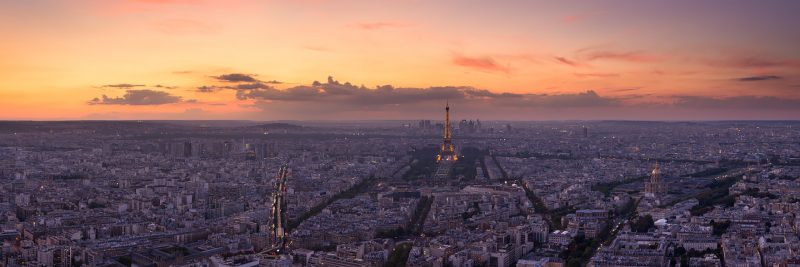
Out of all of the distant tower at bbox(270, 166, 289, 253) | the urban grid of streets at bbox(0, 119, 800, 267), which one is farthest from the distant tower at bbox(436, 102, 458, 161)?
the distant tower at bbox(270, 166, 289, 253)

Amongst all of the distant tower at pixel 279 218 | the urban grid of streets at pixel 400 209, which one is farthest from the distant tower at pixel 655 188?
the distant tower at pixel 279 218

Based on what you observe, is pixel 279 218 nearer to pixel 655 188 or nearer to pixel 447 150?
pixel 655 188

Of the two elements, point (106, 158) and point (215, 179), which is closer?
point (215, 179)

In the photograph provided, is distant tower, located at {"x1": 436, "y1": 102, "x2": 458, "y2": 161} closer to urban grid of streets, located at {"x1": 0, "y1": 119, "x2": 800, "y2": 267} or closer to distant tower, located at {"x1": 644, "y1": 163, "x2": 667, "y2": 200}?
urban grid of streets, located at {"x1": 0, "y1": 119, "x2": 800, "y2": 267}

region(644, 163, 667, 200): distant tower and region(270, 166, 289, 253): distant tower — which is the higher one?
region(644, 163, 667, 200): distant tower

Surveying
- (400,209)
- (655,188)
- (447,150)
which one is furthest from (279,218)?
(447,150)

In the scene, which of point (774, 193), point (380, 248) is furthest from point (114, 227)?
point (774, 193)

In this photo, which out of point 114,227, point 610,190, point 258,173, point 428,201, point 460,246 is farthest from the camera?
point 258,173

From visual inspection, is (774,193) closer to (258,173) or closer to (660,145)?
(258,173)

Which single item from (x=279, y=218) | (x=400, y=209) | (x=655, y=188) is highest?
(x=655, y=188)

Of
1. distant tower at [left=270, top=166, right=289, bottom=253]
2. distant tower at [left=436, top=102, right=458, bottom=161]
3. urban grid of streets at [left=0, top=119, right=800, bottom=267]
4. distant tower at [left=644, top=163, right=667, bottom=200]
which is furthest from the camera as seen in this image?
distant tower at [left=436, top=102, right=458, bottom=161]

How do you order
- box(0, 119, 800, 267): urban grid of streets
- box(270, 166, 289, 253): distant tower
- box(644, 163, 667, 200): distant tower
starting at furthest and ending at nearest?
1. box(644, 163, 667, 200): distant tower
2. box(270, 166, 289, 253): distant tower
3. box(0, 119, 800, 267): urban grid of streets
